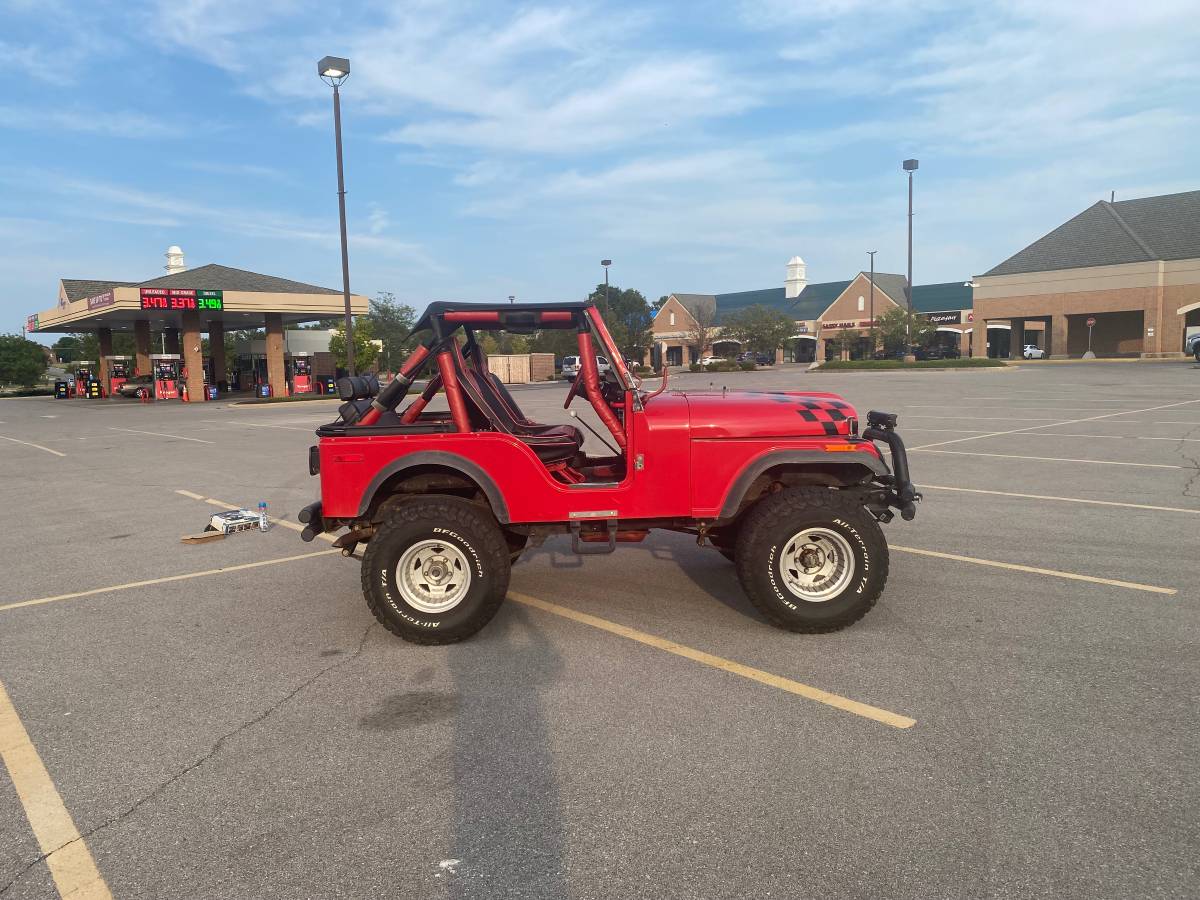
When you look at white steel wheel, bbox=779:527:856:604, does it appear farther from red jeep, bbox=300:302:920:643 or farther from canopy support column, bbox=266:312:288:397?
canopy support column, bbox=266:312:288:397

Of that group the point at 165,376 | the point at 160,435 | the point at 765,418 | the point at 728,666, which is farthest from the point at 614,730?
the point at 165,376

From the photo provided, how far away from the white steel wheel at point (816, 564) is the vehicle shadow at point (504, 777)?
1469 millimetres

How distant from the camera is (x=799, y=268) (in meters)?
94.7

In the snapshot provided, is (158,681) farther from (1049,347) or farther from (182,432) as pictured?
(1049,347)

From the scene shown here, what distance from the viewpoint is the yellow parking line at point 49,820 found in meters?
2.62

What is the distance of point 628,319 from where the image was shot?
8912cm

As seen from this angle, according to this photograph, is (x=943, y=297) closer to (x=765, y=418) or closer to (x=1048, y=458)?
(x=1048, y=458)

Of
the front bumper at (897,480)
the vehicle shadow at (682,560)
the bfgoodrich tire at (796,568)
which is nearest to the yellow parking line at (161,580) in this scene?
the vehicle shadow at (682,560)

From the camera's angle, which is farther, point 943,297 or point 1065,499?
point 943,297

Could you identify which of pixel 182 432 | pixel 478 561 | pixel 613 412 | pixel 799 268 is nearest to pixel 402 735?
pixel 478 561

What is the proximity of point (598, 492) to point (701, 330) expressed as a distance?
6859 cm

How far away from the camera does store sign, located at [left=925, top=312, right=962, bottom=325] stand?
66.6 meters

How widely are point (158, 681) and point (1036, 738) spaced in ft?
14.2

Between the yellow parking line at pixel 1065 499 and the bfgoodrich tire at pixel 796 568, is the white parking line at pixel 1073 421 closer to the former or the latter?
the yellow parking line at pixel 1065 499
